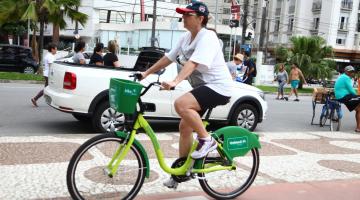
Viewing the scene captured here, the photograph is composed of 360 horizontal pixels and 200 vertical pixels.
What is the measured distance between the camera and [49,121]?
961cm

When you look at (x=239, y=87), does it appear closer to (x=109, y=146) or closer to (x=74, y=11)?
(x=109, y=146)

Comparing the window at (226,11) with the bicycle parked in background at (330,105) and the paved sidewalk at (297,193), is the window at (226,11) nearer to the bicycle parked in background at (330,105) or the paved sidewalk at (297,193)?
the bicycle parked in background at (330,105)

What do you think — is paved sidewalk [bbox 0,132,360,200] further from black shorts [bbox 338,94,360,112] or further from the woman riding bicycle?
black shorts [bbox 338,94,360,112]

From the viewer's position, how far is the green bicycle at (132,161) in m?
3.78

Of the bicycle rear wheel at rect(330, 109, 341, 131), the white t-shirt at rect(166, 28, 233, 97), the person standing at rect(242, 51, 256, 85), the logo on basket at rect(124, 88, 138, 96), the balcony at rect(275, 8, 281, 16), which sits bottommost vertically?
the bicycle rear wheel at rect(330, 109, 341, 131)

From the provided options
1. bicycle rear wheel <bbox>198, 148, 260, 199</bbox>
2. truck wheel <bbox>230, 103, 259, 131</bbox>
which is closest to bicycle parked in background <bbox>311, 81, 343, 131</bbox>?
truck wheel <bbox>230, 103, 259, 131</bbox>

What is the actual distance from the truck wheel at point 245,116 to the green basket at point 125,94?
5.76 metres

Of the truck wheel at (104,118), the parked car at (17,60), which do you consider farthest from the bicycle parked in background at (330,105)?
the parked car at (17,60)

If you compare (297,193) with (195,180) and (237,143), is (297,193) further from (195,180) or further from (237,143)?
(195,180)

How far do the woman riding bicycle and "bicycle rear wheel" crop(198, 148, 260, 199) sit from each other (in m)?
0.37

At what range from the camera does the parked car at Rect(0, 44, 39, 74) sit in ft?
74.3

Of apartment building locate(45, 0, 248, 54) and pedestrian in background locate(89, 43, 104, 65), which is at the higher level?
apartment building locate(45, 0, 248, 54)

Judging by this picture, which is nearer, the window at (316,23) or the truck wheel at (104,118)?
the truck wheel at (104,118)

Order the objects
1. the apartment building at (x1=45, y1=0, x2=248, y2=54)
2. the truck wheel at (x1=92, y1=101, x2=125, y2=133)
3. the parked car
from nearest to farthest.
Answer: the truck wheel at (x1=92, y1=101, x2=125, y2=133) < the parked car < the apartment building at (x1=45, y1=0, x2=248, y2=54)
